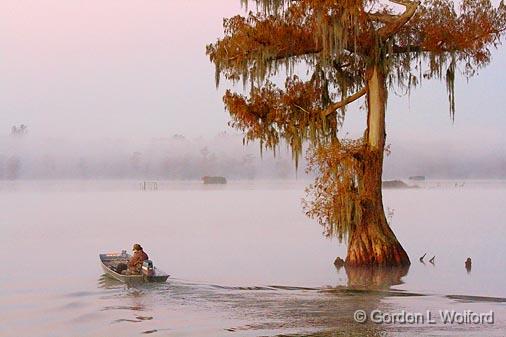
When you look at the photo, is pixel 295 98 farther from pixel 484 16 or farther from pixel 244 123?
pixel 484 16

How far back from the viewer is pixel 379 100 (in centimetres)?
2375

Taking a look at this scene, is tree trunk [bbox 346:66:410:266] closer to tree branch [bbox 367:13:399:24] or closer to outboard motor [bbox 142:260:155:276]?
tree branch [bbox 367:13:399:24]

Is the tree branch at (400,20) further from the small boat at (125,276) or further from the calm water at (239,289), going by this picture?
the small boat at (125,276)

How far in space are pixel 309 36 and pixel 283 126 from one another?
2.51 meters

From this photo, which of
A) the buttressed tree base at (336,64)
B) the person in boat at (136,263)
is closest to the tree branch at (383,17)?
the buttressed tree base at (336,64)

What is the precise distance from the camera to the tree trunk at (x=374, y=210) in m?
23.2

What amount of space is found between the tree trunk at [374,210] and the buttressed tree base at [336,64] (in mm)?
26

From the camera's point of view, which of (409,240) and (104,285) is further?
(409,240)

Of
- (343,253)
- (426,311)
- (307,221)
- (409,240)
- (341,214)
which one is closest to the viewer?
(426,311)

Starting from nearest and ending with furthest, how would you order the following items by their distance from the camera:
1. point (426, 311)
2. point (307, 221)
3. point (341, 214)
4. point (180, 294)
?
1. point (426, 311)
2. point (180, 294)
3. point (341, 214)
4. point (307, 221)

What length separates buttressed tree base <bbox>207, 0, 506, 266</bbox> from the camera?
22.9 meters

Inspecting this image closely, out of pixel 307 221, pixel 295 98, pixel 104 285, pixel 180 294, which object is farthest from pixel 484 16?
pixel 307 221

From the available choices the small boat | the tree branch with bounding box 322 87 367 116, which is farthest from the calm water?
the tree branch with bounding box 322 87 367 116

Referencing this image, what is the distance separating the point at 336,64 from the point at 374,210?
4207 mm
